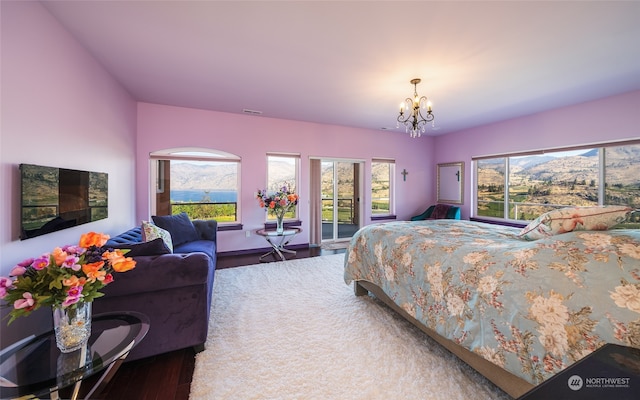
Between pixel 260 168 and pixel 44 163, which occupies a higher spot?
pixel 260 168

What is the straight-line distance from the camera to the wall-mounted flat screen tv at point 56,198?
1.60m

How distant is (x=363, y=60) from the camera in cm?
253

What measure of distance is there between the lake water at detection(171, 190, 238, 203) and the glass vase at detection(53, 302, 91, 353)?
3.44 metres

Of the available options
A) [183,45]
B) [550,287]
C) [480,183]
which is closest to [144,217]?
[183,45]

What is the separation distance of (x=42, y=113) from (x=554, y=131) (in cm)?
642

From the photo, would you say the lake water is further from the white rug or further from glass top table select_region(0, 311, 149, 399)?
glass top table select_region(0, 311, 149, 399)

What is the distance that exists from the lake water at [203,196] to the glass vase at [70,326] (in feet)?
11.3

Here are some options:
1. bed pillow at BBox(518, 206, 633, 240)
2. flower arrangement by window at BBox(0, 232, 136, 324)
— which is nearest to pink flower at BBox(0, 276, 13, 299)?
flower arrangement by window at BBox(0, 232, 136, 324)

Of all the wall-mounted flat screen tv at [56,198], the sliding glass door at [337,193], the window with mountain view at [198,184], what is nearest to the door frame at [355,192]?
the sliding glass door at [337,193]

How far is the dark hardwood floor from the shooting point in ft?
4.90

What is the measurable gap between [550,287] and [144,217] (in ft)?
15.9

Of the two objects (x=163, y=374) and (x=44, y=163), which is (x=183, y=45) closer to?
(x=44, y=163)

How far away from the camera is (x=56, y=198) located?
6.15 ft

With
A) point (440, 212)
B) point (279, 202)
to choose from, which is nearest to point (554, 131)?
point (440, 212)
